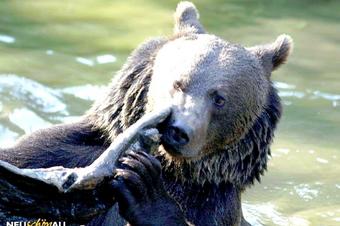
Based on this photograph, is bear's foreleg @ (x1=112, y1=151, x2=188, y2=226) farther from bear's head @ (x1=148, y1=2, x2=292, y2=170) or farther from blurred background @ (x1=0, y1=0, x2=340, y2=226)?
blurred background @ (x1=0, y1=0, x2=340, y2=226)

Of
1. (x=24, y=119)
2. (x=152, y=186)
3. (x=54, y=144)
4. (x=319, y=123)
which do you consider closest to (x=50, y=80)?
(x=24, y=119)

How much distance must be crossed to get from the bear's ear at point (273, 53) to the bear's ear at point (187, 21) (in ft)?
1.39


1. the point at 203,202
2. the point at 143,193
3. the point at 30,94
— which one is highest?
the point at 143,193

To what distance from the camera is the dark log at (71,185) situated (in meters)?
6.28

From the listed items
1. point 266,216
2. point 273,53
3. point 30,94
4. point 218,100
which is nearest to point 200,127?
point 218,100

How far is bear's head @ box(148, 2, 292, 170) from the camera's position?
677 cm

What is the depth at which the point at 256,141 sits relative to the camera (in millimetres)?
7590

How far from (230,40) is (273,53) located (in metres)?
5.37

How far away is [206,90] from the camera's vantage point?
705cm

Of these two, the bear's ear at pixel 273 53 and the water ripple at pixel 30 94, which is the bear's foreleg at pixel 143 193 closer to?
the bear's ear at pixel 273 53

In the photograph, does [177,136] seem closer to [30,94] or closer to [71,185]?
[71,185]

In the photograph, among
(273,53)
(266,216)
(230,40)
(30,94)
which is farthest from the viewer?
(230,40)

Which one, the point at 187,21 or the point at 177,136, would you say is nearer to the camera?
the point at 177,136

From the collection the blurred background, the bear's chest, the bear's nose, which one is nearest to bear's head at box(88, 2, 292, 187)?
the bear's chest
